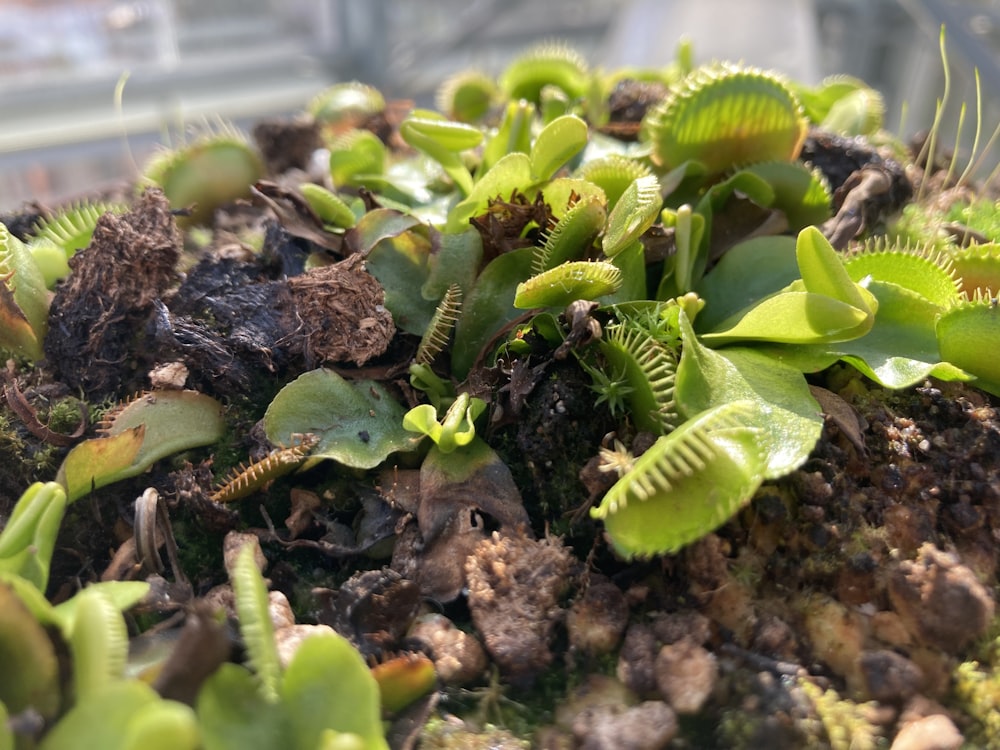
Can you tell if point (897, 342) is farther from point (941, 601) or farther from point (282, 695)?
point (282, 695)

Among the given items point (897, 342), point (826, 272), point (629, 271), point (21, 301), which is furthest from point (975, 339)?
point (21, 301)

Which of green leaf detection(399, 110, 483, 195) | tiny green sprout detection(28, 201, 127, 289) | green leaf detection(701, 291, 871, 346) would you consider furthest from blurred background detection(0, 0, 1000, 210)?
green leaf detection(701, 291, 871, 346)

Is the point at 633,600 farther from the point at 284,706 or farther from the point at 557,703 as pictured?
the point at 284,706

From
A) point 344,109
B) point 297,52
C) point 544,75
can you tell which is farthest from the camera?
point 297,52

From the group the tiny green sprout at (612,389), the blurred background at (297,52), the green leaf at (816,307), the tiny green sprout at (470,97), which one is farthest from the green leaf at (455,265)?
the blurred background at (297,52)

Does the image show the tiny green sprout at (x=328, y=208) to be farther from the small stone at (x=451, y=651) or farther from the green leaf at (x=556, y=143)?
the small stone at (x=451, y=651)

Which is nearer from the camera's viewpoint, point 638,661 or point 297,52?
point 638,661

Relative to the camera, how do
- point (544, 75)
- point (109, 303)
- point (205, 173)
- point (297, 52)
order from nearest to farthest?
point (109, 303) → point (205, 173) → point (544, 75) → point (297, 52)

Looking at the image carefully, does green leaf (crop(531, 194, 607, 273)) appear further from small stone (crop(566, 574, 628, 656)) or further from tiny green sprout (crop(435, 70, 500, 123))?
tiny green sprout (crop(435, 70, 500, 123))
